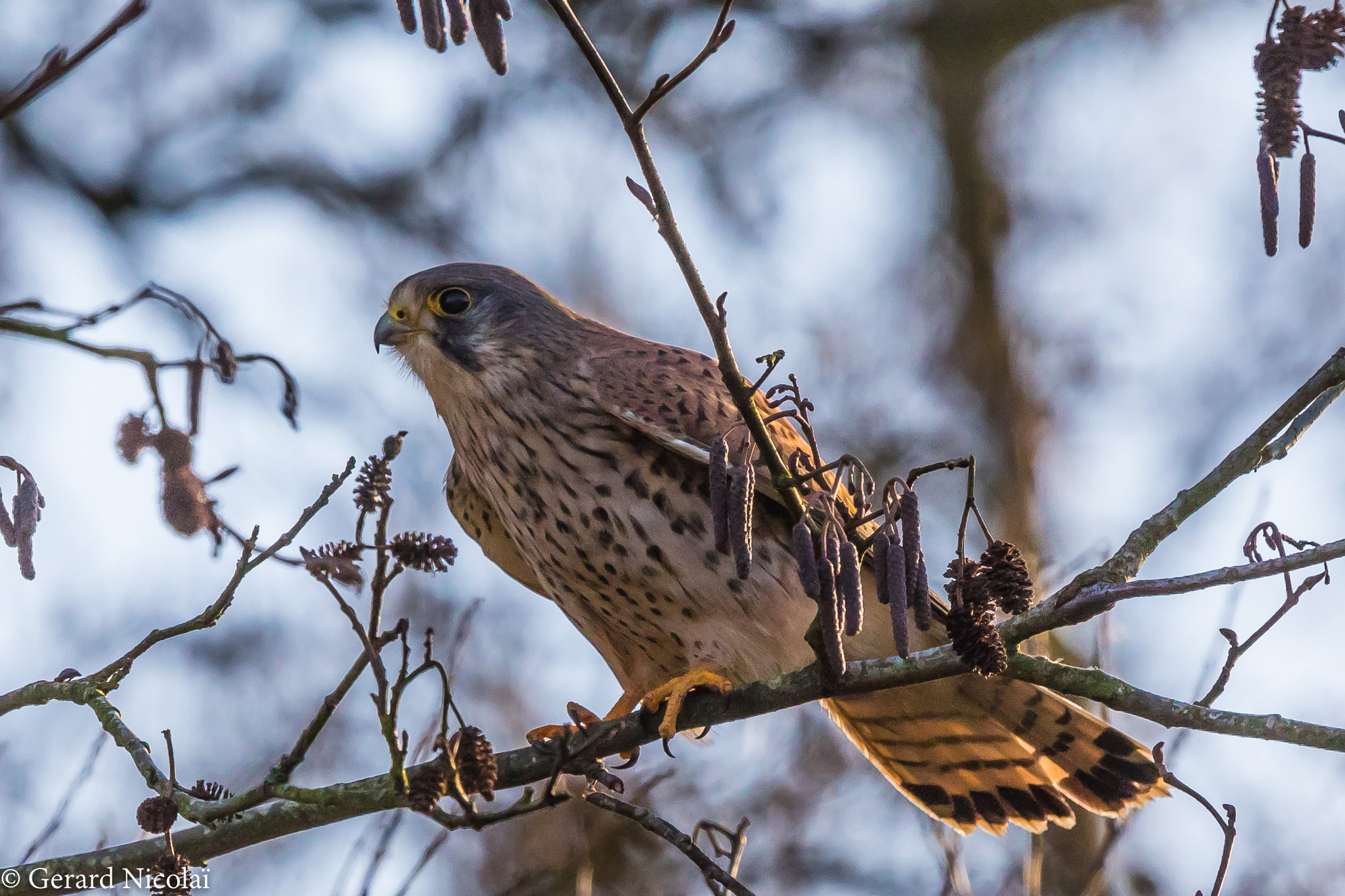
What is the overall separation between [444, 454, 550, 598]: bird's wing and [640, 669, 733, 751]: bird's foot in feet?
3.07

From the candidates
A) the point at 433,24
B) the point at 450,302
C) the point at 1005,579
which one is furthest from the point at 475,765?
the point at 450,302

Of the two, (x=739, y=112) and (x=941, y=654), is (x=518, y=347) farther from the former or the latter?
(x=739, y=112)

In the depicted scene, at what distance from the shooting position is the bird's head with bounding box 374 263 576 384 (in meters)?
3.87

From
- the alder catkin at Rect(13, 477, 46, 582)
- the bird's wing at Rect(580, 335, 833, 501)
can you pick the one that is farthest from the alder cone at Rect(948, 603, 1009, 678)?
the alder catkin at Rect(13, 477, 46, 582)

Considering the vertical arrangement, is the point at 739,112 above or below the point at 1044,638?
above

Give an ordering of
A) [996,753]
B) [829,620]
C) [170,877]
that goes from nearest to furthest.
Result: 1. [829,620]
2. [170,877]
3. [996,753]

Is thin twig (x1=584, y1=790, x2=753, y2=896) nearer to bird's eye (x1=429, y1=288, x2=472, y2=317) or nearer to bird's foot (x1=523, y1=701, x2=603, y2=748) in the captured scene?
bird's foot (x1=523, y1=701, x2=603, y2=748)

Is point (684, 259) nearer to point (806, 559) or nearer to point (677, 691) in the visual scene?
point (806, 559)

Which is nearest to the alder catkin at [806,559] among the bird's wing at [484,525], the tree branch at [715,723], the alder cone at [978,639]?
the alder cone at [978,639]

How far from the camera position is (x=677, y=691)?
3123mm

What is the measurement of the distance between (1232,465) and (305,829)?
1989 millimetres

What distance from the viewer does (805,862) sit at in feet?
20.0

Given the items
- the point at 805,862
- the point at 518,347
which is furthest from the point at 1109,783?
the point at 805,862

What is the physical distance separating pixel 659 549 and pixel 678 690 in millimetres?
400
